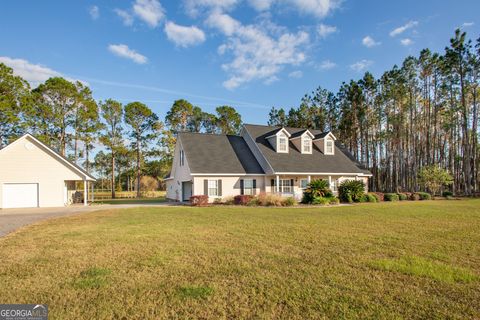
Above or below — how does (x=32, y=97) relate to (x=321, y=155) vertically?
above

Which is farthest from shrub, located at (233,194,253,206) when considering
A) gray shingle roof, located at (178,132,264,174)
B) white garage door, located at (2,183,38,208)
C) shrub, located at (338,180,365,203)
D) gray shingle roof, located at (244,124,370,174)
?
white garage door, located at (2,183,38,208)

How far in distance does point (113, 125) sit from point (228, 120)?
20.3m

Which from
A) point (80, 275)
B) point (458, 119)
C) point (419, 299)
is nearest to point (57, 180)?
point (80, 275)

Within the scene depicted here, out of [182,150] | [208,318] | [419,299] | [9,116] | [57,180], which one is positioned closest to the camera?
[208,318]

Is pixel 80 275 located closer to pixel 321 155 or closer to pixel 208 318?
pixel 208 318

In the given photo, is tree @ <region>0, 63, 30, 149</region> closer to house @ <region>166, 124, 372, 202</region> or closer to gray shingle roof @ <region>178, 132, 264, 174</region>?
house @ <region>166, 124, 372, 202</region>

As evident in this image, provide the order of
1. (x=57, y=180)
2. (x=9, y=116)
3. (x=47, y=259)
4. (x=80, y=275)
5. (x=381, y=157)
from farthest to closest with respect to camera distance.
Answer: (x=381, y=157) < (x=9, y=116) < (x=57, y=180) < (x=47, y=259) < (x=80, y=275)

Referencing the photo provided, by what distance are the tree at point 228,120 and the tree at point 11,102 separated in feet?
95.0

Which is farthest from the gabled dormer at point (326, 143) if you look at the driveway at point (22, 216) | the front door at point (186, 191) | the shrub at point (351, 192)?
the driveway at point (22, 216)

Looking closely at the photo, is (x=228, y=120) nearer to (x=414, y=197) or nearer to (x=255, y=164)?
(x=255, y=164)

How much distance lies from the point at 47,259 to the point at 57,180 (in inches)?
746

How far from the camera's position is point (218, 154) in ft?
83.8

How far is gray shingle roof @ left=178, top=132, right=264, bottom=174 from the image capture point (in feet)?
77.3

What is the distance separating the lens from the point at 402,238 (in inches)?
318
